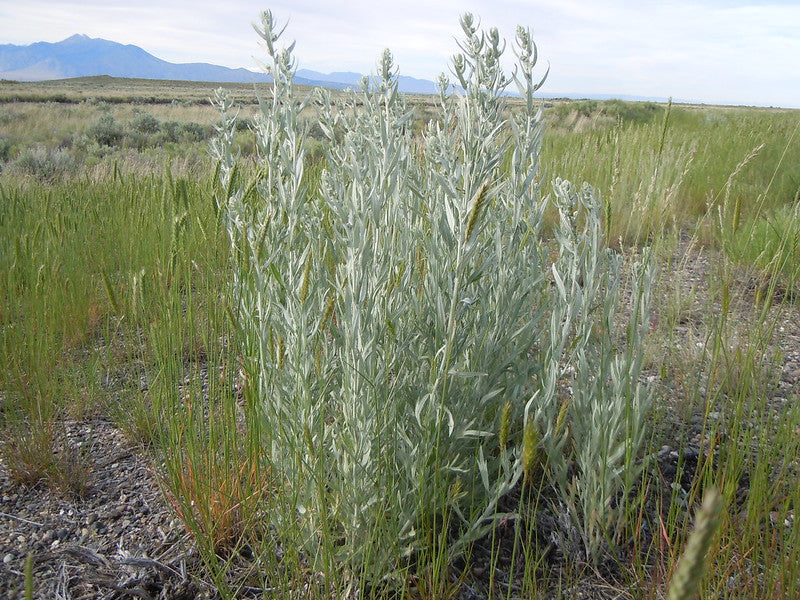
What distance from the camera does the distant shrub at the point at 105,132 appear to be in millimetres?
15656

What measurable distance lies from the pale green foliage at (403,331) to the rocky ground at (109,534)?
27cm

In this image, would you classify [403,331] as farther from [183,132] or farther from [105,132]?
[183,132]

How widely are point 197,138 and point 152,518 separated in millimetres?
17269

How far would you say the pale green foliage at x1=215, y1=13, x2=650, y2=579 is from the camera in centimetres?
146

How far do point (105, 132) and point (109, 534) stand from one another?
655 inches

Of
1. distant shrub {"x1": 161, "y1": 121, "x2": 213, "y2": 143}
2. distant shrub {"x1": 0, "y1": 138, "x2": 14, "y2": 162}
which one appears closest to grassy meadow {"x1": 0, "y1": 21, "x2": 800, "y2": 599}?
distant shrub {"x1": 0, "y1": 138, "x2": 14, "y2": 162}

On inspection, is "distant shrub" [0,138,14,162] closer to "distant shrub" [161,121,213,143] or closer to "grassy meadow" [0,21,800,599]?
"distant shrub" [161,121,213,143]

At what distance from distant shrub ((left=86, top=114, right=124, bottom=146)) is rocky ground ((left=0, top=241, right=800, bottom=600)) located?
51.0 feet

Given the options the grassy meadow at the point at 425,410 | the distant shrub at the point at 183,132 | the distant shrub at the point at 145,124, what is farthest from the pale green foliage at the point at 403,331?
the distant shrub at the point at 145,124

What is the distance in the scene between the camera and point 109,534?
72.8 inches

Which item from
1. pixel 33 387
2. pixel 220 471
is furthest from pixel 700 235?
pixel 33 387

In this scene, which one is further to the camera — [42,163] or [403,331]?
[42,163]

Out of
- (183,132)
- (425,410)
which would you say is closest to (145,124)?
(183,132)

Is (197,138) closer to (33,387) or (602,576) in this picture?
(33,387)
